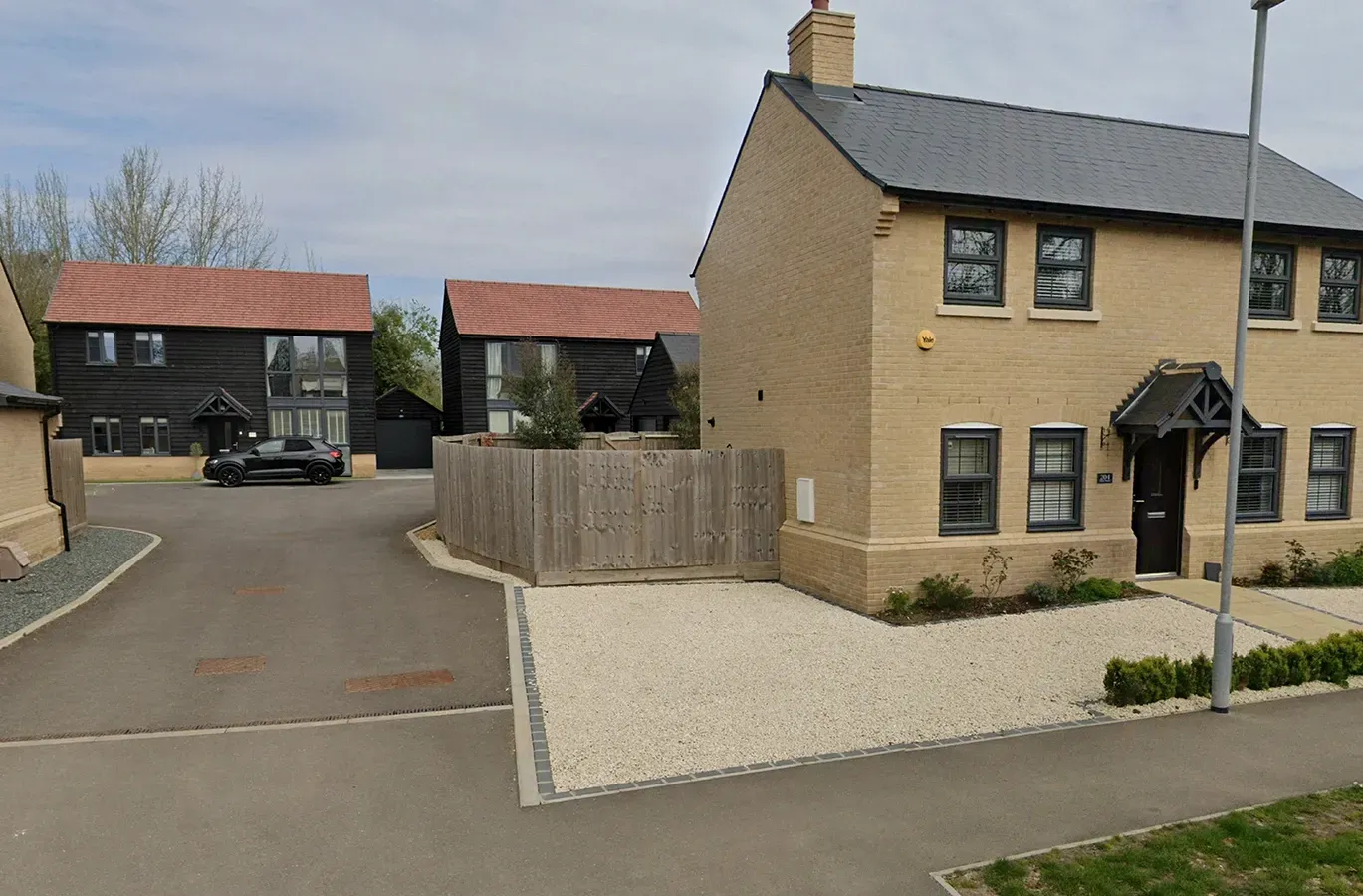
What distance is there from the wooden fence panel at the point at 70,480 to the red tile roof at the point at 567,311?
20.7 m

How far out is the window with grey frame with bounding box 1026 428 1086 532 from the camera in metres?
11.7

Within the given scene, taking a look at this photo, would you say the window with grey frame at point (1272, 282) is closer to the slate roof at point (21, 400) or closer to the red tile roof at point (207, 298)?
the slate roof at point (21, 400)

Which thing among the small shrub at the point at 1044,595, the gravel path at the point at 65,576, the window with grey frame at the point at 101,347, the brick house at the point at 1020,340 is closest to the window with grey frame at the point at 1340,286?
the brick house at the point at 1020,340

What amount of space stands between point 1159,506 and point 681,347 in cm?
1900

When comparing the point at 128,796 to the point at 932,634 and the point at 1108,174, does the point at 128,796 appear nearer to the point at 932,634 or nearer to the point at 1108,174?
the point at 932,634

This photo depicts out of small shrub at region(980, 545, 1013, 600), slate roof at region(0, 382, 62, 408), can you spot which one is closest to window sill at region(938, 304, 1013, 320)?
small shrub at region(980, 545, 1013, 600)

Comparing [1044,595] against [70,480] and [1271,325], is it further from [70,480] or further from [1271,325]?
[70,480]

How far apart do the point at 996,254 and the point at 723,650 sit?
22.2 feet

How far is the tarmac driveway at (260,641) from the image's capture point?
755cm

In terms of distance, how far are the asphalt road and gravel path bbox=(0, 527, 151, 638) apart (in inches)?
155

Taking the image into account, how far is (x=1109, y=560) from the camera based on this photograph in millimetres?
11992

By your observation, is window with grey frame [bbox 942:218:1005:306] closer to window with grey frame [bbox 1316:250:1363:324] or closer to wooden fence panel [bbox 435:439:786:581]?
wooden fence panel [bbox 435:439:786:581]

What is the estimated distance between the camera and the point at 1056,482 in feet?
38.8

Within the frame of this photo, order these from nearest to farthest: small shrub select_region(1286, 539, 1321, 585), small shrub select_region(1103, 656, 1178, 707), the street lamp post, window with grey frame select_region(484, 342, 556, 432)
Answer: the street lamp post → small shrub select_region(1103, 656, 1178, 707) → small shrub select_region(1286, 539, 1321, 585) → window with grey frame select_region(484, 342, 556, 432)
